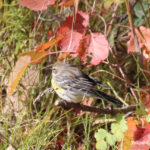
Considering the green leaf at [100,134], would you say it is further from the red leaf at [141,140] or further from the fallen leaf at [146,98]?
the fallen leaf at [146,98]

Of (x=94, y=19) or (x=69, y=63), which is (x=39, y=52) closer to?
(x=69, y=63)

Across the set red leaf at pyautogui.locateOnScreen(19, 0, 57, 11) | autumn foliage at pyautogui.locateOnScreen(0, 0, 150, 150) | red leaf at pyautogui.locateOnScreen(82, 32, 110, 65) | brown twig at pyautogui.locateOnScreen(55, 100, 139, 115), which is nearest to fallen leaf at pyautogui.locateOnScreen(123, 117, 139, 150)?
autumn foliage at pyautogui.locateOnScreen(0, 0, 150, 150)

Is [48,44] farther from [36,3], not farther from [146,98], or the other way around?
[146,98]

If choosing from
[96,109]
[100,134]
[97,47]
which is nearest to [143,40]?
[97,47]

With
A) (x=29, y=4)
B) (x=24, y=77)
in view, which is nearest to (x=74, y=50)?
(x=29, y=4)

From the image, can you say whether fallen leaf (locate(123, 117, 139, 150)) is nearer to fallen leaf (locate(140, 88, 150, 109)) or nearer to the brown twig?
the brown twig

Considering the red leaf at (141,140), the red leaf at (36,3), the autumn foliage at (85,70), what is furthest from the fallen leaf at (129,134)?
→ the red leaf at (36,3)
